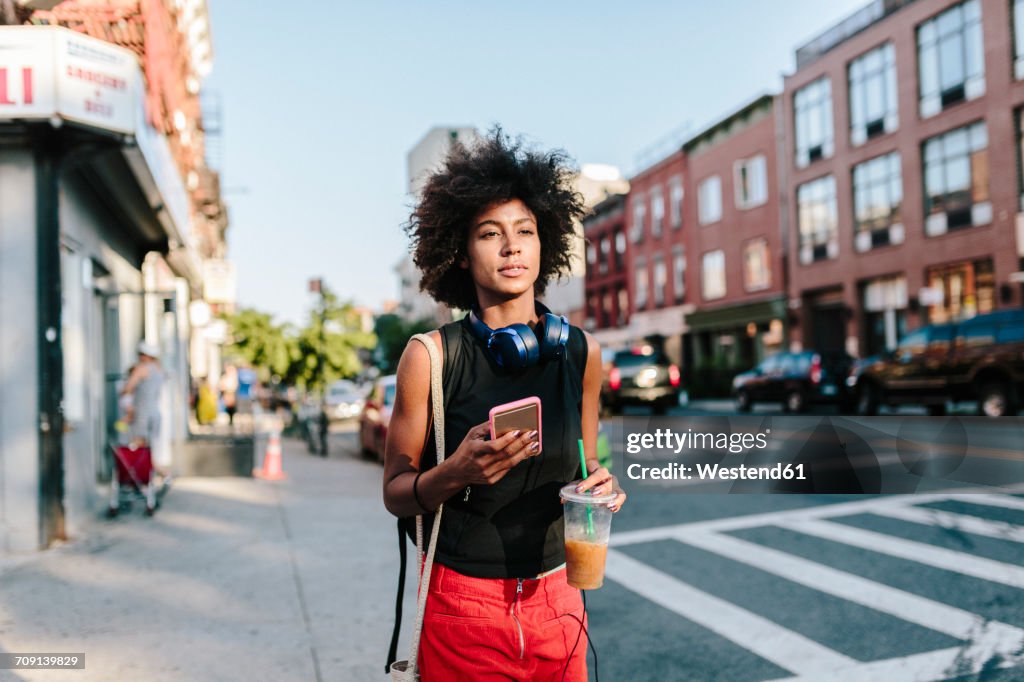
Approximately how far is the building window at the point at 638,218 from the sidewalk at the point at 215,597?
38.4 m

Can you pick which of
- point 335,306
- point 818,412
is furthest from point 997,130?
point 335,306

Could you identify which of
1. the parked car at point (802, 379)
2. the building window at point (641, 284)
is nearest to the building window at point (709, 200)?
the building window at point (641, 284)

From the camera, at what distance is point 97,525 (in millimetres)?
8047

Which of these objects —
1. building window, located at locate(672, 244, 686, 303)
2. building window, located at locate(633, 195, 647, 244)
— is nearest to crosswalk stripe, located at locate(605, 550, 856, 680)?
building window, located at locate(672, 244, 686, 303)

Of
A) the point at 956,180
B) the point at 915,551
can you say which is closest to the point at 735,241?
the point at 956,180

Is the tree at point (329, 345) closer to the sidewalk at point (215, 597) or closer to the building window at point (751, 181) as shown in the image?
the sidewalk at point (215, 597)

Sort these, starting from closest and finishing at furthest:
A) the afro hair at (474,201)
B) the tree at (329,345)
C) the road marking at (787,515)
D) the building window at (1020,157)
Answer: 1. the afro hair at (474,201)
2. the road marking at (787,515)
3. the tree at (329,345)
4. the building window at (1020,157)

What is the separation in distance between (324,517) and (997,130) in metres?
23.3

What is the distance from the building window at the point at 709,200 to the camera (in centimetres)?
3775

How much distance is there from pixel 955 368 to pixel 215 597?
15.5m

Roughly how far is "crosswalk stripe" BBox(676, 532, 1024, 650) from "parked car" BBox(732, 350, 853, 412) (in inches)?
580

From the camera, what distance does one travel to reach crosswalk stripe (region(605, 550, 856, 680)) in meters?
4.30

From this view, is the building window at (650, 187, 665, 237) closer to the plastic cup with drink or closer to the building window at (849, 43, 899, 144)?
the building window at (849, 43, 899, 144)

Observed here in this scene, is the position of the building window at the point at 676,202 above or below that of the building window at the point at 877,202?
above
